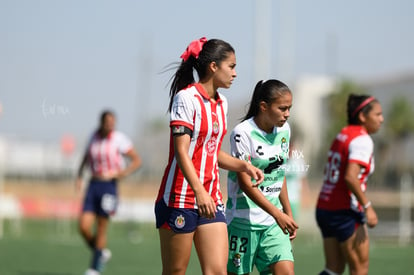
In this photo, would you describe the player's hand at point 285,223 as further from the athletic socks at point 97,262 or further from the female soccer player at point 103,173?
the female soccer player at point 103,173

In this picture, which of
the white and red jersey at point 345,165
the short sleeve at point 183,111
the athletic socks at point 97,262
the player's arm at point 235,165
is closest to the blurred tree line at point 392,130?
the athletic socks at point 97,262

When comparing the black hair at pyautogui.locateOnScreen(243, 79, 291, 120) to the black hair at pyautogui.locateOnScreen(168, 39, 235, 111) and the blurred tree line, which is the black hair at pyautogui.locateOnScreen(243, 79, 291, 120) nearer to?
the black hair at pyautogui.locateOnScreen(168, 39, 235, 111)

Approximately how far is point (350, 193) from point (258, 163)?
6.08 feet

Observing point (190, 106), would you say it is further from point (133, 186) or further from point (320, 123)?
point (320, 123)

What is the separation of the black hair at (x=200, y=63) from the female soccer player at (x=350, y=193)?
2216mm

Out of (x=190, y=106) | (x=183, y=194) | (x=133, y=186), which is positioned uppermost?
(x=190, y=106)

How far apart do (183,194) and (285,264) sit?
3.35 feet

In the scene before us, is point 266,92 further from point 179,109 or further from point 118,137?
point 118,137

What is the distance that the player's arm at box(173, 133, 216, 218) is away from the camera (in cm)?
557

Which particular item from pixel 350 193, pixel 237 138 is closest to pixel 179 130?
pixel 237 138

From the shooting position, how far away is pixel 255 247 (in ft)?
21.1

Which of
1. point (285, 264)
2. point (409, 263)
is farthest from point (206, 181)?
point (409, 263)

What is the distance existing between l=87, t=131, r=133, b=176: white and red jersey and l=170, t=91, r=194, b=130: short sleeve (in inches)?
252

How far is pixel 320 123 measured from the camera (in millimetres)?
52312
